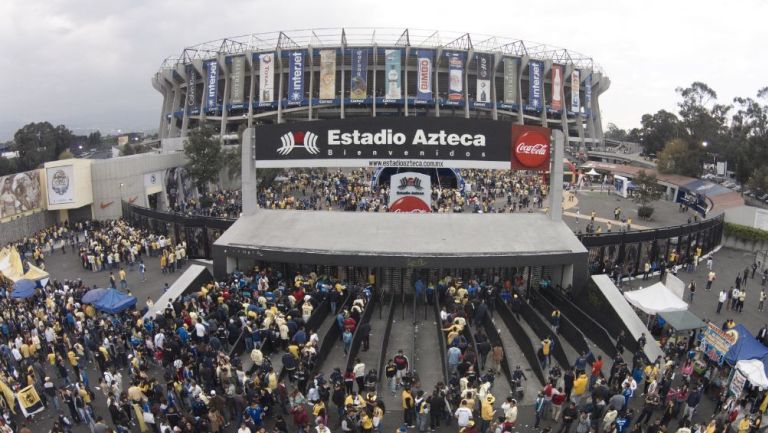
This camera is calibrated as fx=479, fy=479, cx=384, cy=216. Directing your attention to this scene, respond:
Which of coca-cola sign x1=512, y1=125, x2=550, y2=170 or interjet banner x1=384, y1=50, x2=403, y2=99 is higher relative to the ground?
interjet banner x1=384, y1=50, x2=403, y2=99

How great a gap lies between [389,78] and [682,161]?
126 ft

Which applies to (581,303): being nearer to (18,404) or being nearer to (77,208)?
(18,404)

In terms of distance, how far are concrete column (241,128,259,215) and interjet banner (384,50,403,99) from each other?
50.5m

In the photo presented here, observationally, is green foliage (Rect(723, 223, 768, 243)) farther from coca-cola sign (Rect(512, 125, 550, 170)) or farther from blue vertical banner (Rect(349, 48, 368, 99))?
blue vertical banner (Rect(349, 48, 368, 99))

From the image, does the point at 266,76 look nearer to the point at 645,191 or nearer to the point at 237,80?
the point at 237,80

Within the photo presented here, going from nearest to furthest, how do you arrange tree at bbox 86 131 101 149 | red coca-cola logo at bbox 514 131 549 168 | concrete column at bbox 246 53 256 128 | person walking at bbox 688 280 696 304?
person walking at bbox 688 280 696 304, red coca-cola logo at bbox 514 131 549 168, concrete column at bbox 246 53 256 128, tree at bbox 86 131 101 149

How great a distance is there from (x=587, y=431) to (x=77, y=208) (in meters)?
37.7

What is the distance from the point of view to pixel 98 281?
2292cm

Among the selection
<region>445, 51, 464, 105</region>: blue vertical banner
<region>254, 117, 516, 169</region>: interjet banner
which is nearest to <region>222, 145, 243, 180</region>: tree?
<region>254, 117, 516, 169</region>: interjet banner

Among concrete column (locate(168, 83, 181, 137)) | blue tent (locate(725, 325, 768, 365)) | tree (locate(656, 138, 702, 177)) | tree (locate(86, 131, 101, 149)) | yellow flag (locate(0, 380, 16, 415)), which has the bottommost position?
yellow flag (locate(0, 380, 16, 415))

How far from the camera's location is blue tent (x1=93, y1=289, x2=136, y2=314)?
16.3 meters

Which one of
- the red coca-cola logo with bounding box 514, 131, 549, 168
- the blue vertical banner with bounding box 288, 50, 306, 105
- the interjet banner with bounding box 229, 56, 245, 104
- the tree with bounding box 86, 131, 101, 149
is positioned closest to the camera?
the red coca-cola logo with bounding box 514, 131, 549, 168

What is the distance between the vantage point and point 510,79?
73875 mm

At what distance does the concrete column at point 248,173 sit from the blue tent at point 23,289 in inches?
343
